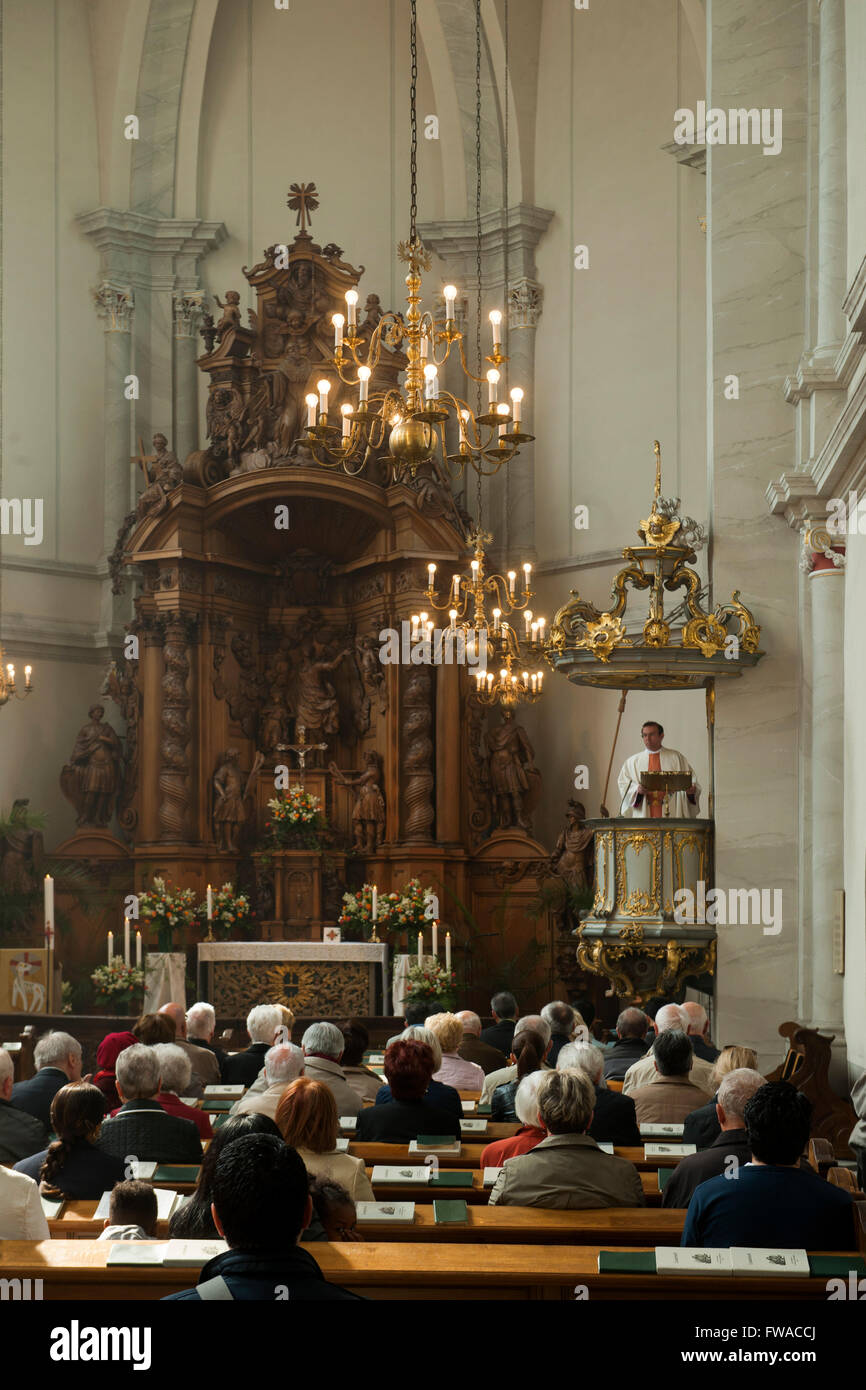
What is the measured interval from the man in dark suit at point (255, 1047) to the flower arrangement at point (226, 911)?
694 centimetres

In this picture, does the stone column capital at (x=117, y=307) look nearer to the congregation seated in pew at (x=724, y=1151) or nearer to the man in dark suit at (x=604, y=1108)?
the man in dark suit at (x=604, y=1108)

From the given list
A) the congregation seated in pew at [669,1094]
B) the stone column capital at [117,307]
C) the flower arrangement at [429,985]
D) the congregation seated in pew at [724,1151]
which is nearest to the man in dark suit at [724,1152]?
the congregation seated in pew at [724,1151]

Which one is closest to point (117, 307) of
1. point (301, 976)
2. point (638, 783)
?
point (301, 976)

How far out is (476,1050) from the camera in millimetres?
9086

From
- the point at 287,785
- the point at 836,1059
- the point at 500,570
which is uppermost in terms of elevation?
the point at 500,570

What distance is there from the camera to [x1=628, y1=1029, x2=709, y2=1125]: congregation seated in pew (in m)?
6.89

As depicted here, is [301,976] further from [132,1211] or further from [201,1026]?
[132,1211]

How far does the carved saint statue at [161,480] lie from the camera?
1620cm

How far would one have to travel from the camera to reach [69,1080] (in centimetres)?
720

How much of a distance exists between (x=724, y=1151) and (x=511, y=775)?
11.3 metres

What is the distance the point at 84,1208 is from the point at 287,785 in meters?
11.5

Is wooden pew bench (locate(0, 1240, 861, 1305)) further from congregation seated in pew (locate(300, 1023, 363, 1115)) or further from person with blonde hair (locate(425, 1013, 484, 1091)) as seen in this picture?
person with blonde hair (locate(425, 1013, 484, 1091))
